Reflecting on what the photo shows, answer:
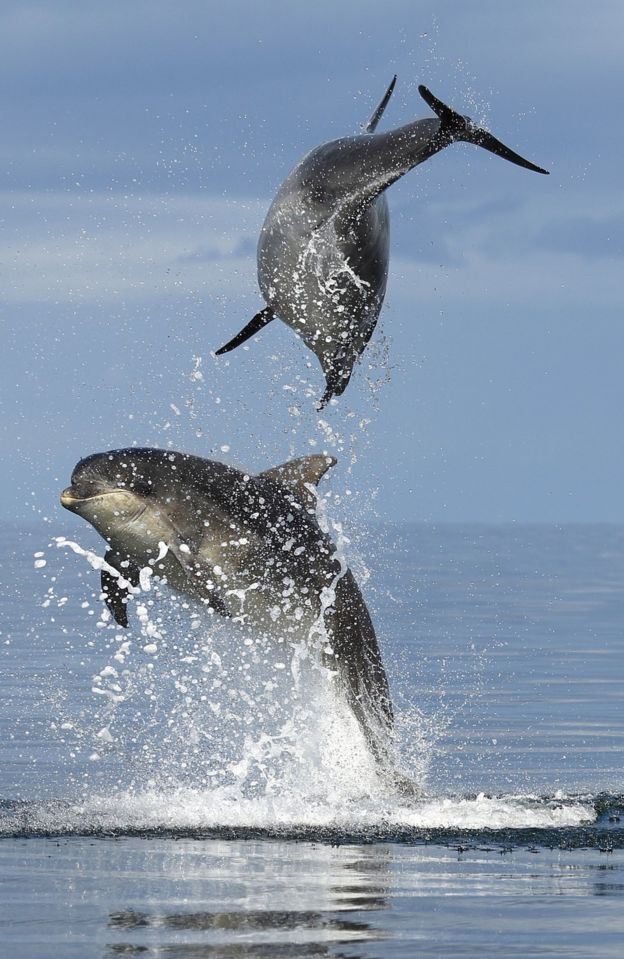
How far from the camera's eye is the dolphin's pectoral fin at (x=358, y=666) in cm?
1580

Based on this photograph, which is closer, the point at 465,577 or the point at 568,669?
the point at 568,669

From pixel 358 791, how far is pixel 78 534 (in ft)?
454

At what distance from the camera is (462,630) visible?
3669 cm

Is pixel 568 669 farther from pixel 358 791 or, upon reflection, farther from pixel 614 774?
pixel 358 791

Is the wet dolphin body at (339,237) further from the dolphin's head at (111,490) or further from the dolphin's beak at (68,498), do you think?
the dolphin's beak at (68,498)

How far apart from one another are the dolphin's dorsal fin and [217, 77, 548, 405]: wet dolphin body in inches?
68.4

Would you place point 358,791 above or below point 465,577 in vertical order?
below

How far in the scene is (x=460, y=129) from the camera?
41.3 ft

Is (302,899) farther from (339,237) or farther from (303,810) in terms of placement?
(339,237)

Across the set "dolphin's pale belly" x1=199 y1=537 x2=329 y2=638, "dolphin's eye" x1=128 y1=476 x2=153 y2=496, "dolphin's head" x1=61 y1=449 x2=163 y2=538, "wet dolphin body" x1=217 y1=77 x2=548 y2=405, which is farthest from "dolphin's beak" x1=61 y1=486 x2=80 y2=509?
"wet dolphin body" x1=217 y1=77 x2=548 y2=405

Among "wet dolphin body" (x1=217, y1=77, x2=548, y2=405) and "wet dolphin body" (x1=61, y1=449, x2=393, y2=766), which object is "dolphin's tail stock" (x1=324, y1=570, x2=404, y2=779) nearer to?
"wet dolphin body" (x1=61, y1=449, x2=393, y2=766)

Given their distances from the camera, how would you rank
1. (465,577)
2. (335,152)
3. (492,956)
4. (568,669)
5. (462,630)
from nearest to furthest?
(492,956) → (335,152) → (568,669) → (462,630) → (465,577)

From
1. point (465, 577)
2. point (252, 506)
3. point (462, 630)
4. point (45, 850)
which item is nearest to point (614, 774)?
point (252, 506)

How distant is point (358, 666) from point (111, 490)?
2776 mm
